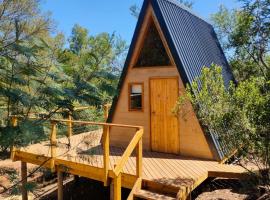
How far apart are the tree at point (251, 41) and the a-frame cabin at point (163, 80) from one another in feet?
6.97

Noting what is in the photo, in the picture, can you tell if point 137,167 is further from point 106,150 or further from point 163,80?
point 163,80

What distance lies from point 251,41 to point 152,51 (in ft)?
15.1

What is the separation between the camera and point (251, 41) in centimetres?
1110

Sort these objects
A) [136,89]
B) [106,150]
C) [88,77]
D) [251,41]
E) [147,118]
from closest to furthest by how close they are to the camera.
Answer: [88,77], [106,150], [147,118], [136,89], [251,41]

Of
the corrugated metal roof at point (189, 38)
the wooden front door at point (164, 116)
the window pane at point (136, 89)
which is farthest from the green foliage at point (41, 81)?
the window pane at point (136, 89)

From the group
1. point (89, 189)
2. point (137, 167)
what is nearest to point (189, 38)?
point (137, 167)

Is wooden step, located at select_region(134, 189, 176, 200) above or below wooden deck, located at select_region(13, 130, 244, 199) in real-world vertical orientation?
below

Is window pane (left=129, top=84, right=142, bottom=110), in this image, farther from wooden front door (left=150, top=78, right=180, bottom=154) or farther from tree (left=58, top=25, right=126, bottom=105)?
tree (left=58, top=25, right=126, bottom=105)

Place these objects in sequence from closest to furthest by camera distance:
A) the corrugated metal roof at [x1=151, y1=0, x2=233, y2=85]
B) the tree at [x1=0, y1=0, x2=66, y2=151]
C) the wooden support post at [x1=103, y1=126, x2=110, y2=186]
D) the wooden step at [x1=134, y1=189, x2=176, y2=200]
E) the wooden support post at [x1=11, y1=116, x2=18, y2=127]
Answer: the tree at [x1=0, y1=0, x2=66, y2=151] → the wooden support post at [x1=11, y1=116, x2=18, y2=127] → the wooden step at [x1=134, y1=189, x2=176, y2=200] → the wooden support post at [x1=103, y1=126, x2=110, y2=186] → the corrugated metal roof at [x1=151, y1=0, x2=233, y2=85]

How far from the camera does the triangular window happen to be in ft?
28.0

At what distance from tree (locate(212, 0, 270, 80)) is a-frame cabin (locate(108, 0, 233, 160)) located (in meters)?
2.13

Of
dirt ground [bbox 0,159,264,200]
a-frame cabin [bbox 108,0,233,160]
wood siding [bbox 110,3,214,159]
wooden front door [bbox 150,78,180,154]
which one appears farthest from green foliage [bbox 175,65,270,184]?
wooden front door [bbox 150,78,180,154]

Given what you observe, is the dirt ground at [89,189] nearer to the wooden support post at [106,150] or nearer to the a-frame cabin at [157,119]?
the a-frame cabin at [157,119]

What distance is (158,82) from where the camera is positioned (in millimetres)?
8625
